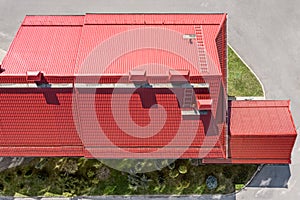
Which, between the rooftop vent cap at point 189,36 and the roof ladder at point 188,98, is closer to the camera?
the roof ladder at point 188,98

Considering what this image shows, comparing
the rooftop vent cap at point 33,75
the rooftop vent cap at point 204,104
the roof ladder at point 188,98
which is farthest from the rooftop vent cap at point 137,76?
the rooftop vent cap at point 33,75

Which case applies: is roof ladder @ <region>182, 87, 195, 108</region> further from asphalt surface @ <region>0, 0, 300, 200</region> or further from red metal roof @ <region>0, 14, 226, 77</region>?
asphalt surface @ <region>0, 0, 300, 200</region>

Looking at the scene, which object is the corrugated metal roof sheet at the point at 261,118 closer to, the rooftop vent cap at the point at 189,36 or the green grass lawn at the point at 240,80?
the green grass lawn at the point at 240,80

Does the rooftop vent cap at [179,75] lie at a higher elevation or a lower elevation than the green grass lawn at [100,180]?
higher

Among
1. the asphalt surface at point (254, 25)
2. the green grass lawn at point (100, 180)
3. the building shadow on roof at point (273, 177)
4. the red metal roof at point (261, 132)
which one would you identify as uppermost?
the asphalt surface at point (254, 25)

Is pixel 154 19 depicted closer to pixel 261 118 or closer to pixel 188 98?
pixel 188 98

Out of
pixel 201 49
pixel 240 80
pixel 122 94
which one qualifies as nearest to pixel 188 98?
pixel 201 49

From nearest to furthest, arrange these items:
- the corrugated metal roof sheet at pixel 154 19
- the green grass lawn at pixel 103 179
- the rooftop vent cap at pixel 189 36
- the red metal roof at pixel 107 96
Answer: the red metal roof at pixel 107 96
the rooftop vent cap at pixel 189 36
the corrugated metal roof sheet at pixel 154 19
the green grass lawn at pixel 103 179
